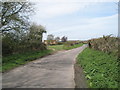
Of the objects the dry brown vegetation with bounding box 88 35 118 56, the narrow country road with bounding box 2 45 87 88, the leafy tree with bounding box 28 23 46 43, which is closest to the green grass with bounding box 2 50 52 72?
the narrow country road with bounding box 2 45 87 88

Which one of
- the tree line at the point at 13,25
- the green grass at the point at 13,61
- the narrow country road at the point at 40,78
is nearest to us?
the narrow country road at the point at 40,78

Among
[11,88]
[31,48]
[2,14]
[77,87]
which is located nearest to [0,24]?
[2,14]

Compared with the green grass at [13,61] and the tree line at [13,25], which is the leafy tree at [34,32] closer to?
the tree line at [13,25]

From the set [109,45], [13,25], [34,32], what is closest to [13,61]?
[13,25]

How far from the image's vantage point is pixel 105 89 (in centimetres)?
497

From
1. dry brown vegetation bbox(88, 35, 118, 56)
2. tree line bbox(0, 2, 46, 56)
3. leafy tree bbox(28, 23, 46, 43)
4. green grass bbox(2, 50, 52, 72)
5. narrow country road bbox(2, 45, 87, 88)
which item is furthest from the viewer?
leafy tree bbox(28, 23, 46, 43)

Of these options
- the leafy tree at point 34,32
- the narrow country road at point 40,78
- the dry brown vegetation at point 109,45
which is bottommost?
the narrow country road at point 40,78

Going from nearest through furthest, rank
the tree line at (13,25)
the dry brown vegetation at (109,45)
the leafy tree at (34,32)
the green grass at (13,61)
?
the dry brown vegetation at (109,45), the green grass at (13,61), the tree line at (13,25), the leafy tree at (34,32)

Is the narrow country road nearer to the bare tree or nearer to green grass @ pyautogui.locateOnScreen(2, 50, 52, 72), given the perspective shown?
green grass @ pyautogui.locateOnScreen(2, 50, 52, 72)

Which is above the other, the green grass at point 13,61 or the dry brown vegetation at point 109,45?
the dry brown vegetation at point 109,45

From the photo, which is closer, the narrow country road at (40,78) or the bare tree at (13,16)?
the narrow country road at (40,78)

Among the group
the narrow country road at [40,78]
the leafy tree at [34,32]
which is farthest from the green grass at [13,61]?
the leafy tree at [34,32]

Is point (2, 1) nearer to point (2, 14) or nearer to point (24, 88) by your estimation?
point (2, 14)

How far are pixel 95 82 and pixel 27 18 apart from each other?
1381 centimetres
